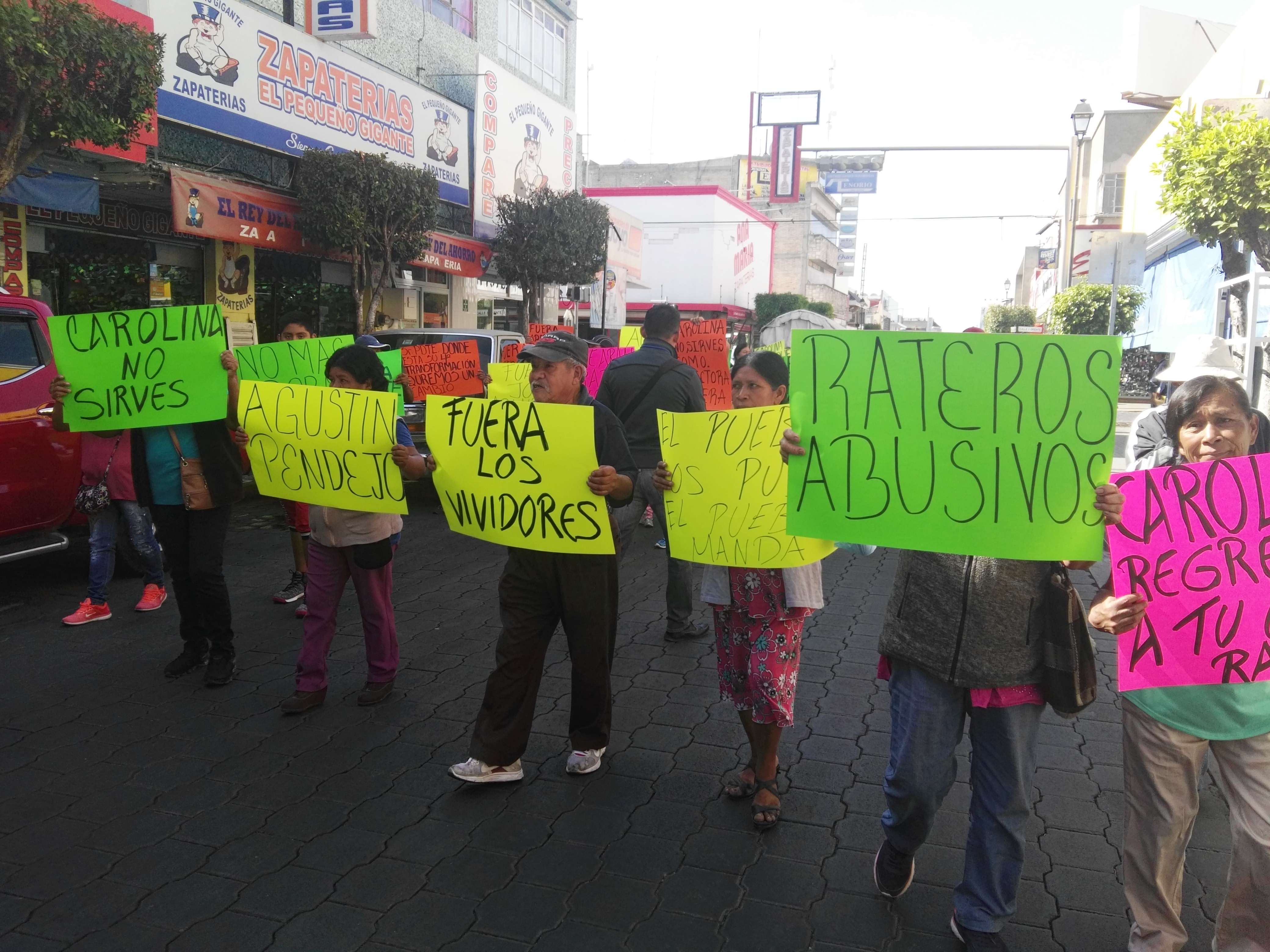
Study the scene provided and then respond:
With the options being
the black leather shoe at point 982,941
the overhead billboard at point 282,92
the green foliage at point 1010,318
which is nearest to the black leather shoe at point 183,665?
the black leather shoe at point 982,941

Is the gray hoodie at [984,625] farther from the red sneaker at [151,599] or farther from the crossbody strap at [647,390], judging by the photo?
the red sneaker at [151,599]

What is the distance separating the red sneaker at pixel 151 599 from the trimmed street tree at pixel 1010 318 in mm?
54974

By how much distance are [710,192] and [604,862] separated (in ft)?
168

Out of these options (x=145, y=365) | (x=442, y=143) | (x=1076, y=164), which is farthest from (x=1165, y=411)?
(x=1076, y=164)

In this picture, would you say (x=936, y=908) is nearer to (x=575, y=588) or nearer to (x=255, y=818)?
(x=575, y=588)

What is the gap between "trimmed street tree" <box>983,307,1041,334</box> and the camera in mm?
60656

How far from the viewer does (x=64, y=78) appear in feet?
27.9

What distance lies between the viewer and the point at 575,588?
4.04 metres

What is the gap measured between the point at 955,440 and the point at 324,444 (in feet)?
9.67

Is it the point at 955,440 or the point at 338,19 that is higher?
the point at 338,19

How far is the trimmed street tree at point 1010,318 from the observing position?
60656 mm

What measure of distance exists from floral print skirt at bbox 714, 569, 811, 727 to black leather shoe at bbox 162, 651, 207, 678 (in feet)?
9.85

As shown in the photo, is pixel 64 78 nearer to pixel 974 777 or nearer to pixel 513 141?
pixel 974 777

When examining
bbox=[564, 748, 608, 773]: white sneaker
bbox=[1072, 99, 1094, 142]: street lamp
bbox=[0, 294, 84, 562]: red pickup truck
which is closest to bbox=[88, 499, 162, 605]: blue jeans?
bbox=[0, 294, 84, 562]: red pickup truck
